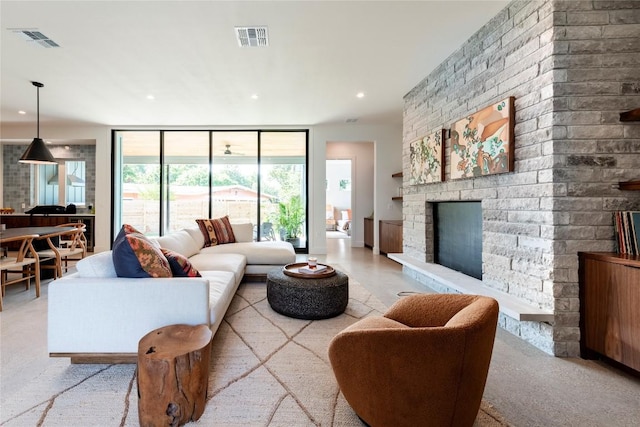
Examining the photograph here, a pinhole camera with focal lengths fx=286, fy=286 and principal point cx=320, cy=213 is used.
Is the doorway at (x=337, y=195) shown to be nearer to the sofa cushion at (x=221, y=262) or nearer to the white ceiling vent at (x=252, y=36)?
the sofa cushion at (x=221, y=262)

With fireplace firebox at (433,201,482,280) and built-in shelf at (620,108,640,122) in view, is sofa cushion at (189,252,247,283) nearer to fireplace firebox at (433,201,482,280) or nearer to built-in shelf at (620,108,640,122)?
fireplace firebox at (433,201,482,280)

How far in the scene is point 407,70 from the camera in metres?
3.75

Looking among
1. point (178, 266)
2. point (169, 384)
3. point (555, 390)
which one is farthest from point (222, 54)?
point (555, 390)

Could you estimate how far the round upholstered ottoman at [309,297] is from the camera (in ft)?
8.56

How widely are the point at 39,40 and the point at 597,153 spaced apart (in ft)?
17.2

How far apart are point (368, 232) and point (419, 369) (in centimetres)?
600

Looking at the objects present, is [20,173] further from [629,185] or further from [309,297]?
[629,185]

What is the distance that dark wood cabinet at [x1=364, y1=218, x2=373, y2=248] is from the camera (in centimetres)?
699

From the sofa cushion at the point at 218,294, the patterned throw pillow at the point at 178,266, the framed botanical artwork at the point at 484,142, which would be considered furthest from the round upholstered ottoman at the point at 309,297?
the framed botanical artwork at the point at 484,142

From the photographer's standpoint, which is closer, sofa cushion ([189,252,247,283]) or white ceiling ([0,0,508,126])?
white ceiling ([0,0,508,126])

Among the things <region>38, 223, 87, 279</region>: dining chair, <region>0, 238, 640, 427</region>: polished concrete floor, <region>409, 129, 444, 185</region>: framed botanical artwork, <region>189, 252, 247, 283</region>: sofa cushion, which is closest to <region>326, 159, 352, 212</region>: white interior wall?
<region>409, 129, 444, 185</region>: framed botanical artwork

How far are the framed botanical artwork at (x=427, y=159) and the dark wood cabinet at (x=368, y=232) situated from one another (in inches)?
110

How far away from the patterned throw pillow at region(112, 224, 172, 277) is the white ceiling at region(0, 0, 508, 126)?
2073mm

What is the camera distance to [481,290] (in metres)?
2.64
